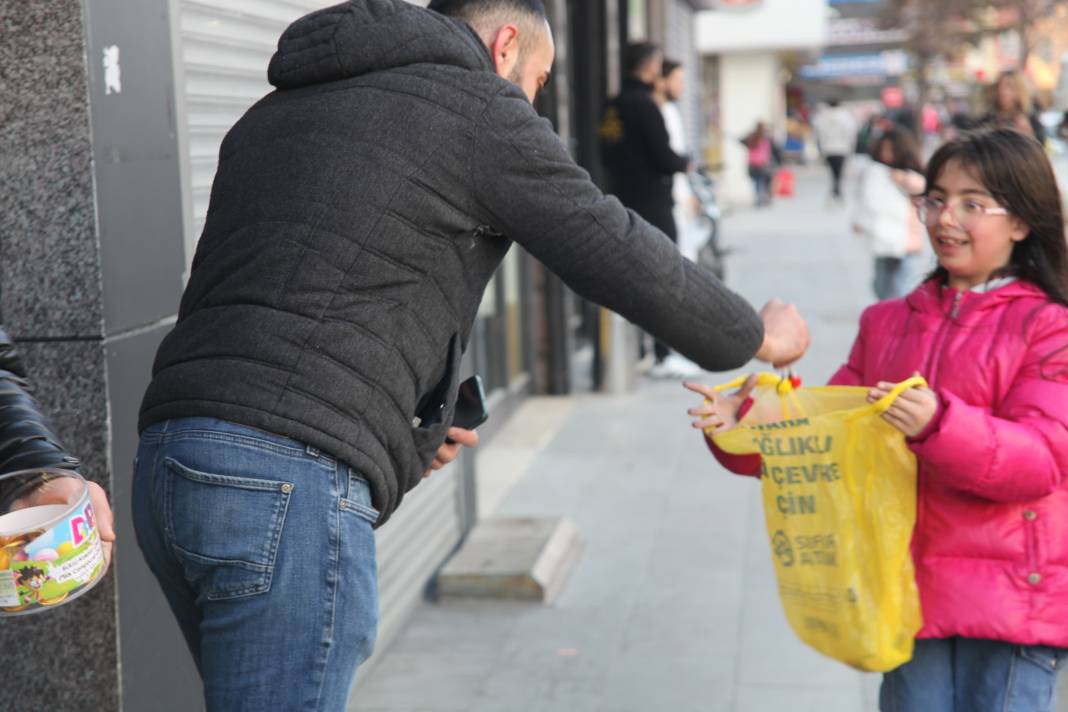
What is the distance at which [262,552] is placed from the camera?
2.14 m

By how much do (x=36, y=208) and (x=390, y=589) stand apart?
2193mm

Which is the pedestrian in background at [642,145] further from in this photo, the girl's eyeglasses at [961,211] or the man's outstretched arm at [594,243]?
the man's outstretched arm at [594,243]

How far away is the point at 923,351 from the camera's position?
287cm

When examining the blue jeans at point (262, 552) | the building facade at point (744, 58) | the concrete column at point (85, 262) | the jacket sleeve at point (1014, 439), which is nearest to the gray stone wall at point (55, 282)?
the concrete column at point (85, 262)

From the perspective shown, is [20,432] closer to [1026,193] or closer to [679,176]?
[1026,193]

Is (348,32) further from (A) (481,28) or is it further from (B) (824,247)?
(B) (824,247)

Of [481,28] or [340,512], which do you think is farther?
[481,28]

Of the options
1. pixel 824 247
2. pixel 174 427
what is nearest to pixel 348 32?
pixel 174 427

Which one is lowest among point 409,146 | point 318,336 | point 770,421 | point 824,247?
point 824,247

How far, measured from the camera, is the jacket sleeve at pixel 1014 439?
2.59 meters

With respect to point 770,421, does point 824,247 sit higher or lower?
lower

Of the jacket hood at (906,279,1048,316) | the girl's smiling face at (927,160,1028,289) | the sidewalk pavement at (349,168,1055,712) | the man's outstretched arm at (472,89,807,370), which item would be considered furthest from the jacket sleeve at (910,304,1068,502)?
the sidewalk pavement at (349,168,1055,712)

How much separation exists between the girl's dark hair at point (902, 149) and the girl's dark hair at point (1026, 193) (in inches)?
253

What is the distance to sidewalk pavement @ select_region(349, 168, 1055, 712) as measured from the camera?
445cm
